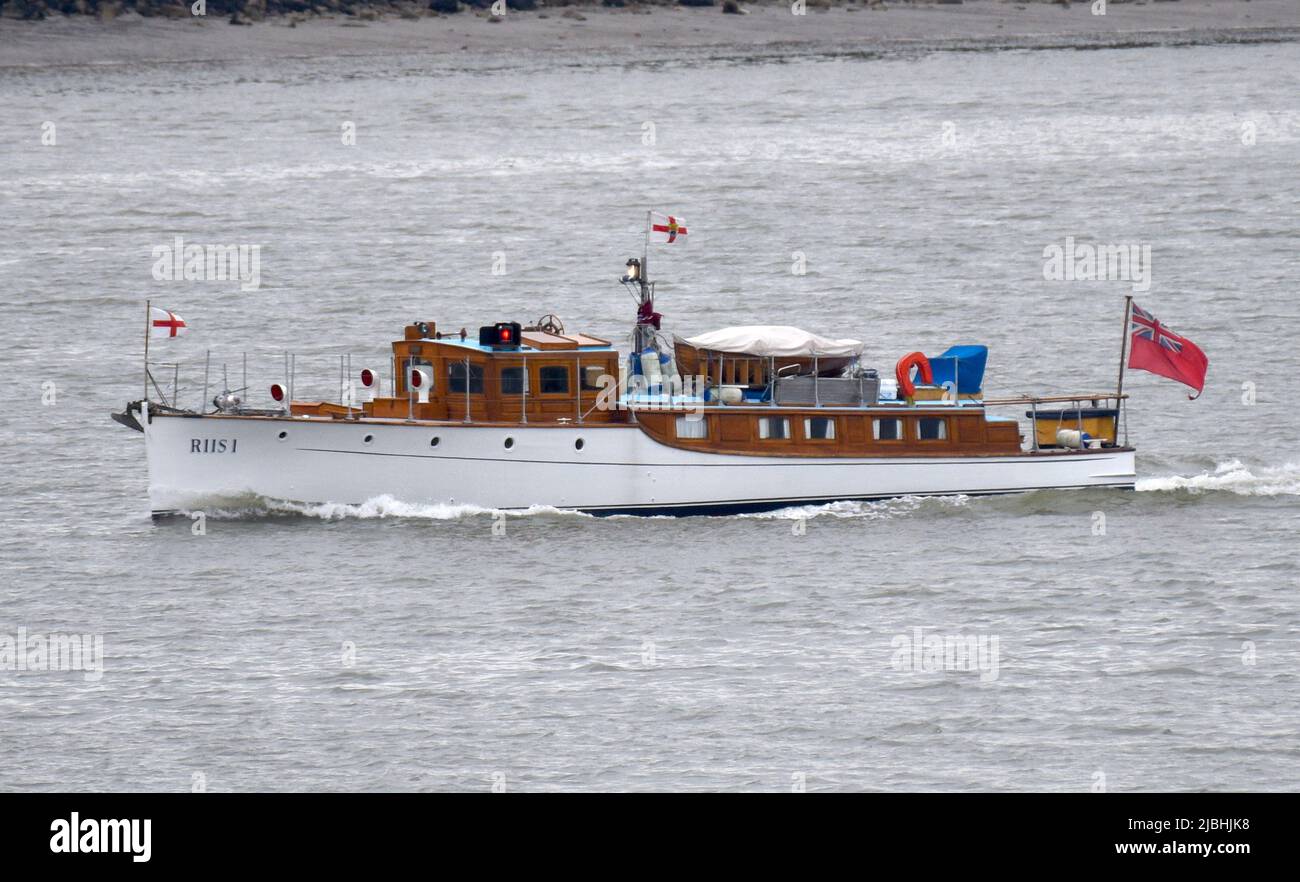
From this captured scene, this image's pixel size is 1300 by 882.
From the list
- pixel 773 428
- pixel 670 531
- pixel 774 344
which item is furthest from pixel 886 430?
pixel 670 531

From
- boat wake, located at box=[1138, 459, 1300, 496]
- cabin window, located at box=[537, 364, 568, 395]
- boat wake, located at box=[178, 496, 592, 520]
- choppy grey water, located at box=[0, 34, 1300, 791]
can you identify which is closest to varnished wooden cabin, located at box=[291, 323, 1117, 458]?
cabin window, located at box=[537, 364, 568, 395]

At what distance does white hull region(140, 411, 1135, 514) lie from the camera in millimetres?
51688

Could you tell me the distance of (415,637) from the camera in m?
44.5

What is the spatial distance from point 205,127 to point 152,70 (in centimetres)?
2439

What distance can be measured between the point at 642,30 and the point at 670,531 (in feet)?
363

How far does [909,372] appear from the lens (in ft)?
177

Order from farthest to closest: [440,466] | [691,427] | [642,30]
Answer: [642,30]
[691,427]
[440,466]

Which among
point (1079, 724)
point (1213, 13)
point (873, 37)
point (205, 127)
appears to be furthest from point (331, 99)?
point (1079, 724)

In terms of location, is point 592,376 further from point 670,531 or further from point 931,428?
point 931,428

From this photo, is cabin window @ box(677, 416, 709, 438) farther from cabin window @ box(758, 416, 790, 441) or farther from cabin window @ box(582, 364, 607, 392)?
cabin window @ box(582, 364, 607, 392)

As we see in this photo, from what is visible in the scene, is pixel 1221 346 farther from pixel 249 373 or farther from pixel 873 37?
pixel 873 37

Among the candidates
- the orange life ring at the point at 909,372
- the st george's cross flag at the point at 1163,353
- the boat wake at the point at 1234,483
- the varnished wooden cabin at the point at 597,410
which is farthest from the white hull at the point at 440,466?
the boat wake at the point at 1234,483

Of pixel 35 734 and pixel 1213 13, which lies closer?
pixel 35 734

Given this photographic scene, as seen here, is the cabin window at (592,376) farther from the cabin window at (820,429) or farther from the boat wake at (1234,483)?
the boat wake at (1234,483)
